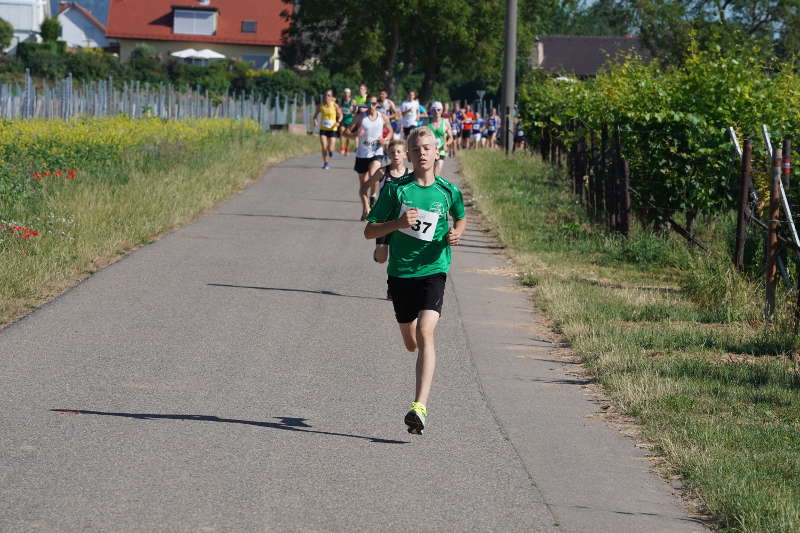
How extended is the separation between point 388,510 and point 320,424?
1711 mm

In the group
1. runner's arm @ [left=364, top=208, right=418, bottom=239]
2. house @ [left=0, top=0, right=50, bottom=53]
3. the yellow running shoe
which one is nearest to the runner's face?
runner's arm @ [left=364, top=208, right=418, bottom=239]

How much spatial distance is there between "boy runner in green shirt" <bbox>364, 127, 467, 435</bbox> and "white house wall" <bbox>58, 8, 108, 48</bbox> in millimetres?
123562

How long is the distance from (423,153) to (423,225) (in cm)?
41

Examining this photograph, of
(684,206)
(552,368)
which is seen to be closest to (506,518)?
(552,368)

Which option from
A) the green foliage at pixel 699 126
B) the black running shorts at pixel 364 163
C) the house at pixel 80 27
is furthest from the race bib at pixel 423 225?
the house at pixel 80 27

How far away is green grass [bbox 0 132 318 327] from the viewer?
39.4 ft

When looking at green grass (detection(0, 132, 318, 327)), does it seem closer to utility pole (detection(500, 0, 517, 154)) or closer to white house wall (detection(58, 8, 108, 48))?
A: utility pole (detection(500, 0, 517, 154))

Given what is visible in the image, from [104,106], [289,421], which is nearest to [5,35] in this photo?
[104,106]

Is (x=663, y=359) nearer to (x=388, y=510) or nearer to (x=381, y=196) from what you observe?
(x=381, y=196)

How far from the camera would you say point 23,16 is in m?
110

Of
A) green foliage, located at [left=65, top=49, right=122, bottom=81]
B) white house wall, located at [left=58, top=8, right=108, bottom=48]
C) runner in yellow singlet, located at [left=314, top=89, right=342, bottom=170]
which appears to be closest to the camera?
runner in yellow singlet, located at [left=314, top=89, right=342, bottom=170]

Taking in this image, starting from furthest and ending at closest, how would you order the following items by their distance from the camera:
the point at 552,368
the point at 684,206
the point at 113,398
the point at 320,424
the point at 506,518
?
the point at 684,206 → the point at 552,368 → the point at 113,398 → the point at 320,424 → the point at 506,518

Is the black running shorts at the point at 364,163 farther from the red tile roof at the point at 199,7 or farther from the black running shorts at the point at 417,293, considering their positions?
the red tile roof at the point at 199,7

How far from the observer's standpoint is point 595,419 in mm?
7746
